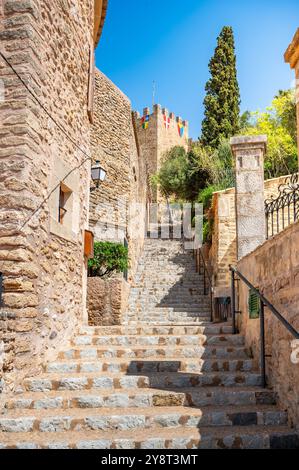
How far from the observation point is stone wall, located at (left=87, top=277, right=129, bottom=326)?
9578mm

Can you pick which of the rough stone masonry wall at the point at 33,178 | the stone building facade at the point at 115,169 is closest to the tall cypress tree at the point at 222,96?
the stone building facade at the point at 115,169

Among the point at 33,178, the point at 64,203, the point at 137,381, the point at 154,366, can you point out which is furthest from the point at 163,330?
the point at 33,178

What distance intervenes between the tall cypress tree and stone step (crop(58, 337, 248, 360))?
637 inches

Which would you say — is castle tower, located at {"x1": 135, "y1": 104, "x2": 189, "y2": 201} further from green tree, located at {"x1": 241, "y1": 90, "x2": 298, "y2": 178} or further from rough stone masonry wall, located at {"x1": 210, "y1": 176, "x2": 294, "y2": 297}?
rough stone masonry wall, located at {"x1": 210, "y1": 176, "x2": 294, "y2": 297}

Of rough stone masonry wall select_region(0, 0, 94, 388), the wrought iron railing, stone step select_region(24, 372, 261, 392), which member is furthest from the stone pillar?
rough stone masonry wall select_region(0, 0, 94, 388)

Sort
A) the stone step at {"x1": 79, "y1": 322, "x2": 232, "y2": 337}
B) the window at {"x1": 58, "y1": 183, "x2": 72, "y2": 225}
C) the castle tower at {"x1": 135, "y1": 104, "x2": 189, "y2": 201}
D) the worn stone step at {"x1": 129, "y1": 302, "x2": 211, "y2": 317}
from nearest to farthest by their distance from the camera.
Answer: the window at {"x1": 58, "y1": 183, "x2": 72, "y2": 225}
the stone step at {"x1": 79, "y1": 322, "x2": 232, "y2": 337}
the worn stone step at {"x1": 129, "y1": 302, "x2": 211, "y2": 317}
the castle tower at {"x1": 135, "y1": 104, "x2": 189, "y2": 201}

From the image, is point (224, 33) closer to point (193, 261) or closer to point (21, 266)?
point (193, 261)

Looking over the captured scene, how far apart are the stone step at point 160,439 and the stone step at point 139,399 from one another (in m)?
0.45

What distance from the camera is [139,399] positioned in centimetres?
441

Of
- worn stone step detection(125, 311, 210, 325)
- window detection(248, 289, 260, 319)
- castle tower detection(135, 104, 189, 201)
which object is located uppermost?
castle tower detection(135, 104, 189, 201)

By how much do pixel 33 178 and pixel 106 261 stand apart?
566 centimetres

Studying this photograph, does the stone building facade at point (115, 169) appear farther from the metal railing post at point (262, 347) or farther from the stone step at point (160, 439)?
the stone step at point (160, 439)

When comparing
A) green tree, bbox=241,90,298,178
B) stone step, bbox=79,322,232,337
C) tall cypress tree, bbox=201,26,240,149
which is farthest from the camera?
tall cypress tree, bbox=201,26,240,149
